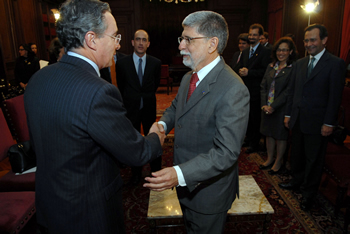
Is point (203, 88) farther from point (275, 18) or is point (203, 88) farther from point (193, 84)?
point (275, 18)

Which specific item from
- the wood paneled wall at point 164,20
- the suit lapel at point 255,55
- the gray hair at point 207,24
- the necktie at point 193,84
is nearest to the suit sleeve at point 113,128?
the necktie at point 193,84

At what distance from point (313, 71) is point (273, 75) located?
0.89 metres

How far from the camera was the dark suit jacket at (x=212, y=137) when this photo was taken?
1.20 metres

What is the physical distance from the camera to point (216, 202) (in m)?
1.36

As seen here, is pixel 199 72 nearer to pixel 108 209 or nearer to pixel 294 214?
pixel 108 209

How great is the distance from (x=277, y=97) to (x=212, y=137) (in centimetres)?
228

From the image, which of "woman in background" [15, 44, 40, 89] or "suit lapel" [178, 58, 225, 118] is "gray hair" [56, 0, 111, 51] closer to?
"suit lapel" [178, 58, 225, 118]

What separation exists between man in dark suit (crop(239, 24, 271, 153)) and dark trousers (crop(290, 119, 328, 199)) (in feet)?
4.53

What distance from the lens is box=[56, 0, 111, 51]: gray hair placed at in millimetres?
1112

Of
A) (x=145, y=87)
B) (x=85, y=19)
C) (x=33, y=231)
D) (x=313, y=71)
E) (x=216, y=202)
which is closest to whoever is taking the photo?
(x=85, y=19)

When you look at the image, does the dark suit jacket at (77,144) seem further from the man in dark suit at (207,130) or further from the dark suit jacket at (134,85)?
the dark suit jacket at (134,85)

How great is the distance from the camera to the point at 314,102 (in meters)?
2.47

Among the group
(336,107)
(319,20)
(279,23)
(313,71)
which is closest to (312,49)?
(313,71)

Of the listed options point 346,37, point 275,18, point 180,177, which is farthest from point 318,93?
point 275,18
